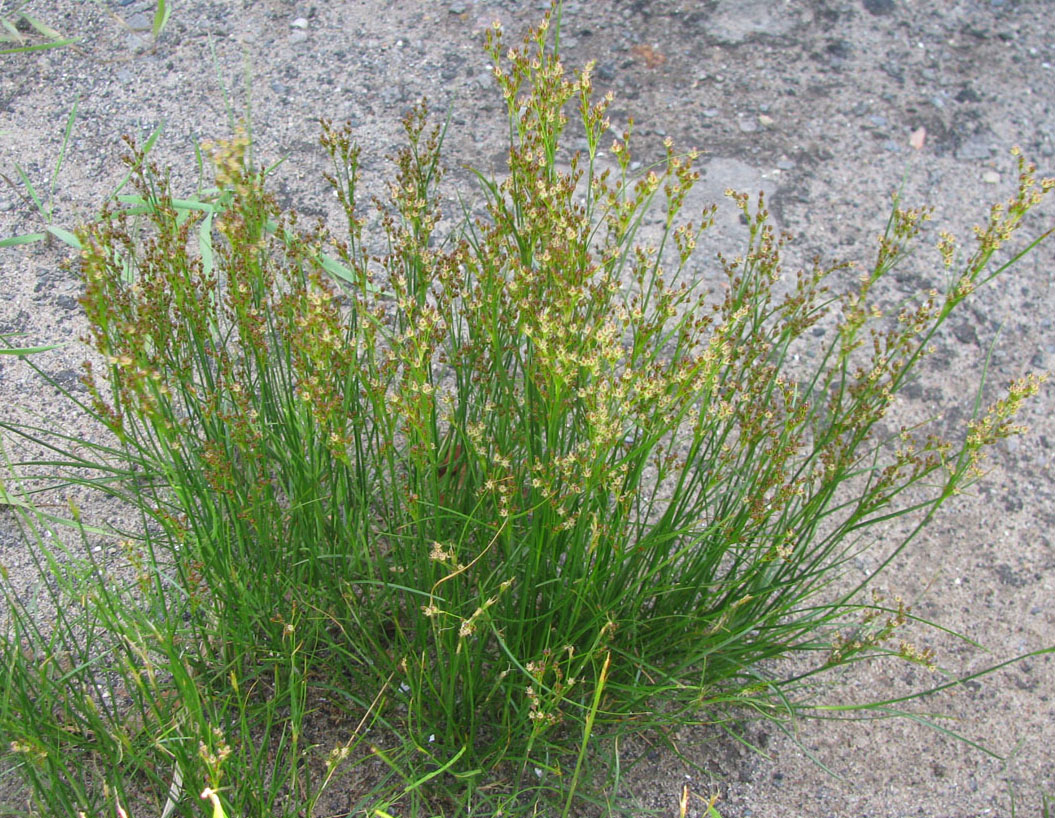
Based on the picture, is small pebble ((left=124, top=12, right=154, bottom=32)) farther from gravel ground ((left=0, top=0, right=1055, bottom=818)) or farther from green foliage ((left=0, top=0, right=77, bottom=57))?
green foliage ((left=0, top=0, right=77, bottom=57))

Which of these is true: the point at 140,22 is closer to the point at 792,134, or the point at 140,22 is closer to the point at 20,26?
the point at 20,26

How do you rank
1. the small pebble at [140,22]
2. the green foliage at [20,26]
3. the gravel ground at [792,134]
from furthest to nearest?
the small pebble at [140,22] < the green foliage at [20,26] < the gravel ground at [792,134]

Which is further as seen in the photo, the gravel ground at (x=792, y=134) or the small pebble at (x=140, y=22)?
the small pebble at (x=140, y=22)

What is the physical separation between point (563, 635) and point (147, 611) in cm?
105

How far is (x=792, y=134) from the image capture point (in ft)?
13.6

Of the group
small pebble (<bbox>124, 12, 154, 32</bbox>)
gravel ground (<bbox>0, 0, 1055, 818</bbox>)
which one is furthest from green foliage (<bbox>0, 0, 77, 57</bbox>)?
small pebble (<bbox>124, 12, 154, 32</bbox>)

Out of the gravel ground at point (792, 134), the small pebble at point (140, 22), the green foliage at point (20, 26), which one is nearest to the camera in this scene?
the gravel ground at point (792, 134)

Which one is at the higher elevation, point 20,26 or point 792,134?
point 20,26

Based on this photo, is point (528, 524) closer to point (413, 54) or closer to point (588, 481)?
point (588, 481)

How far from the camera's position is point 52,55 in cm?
409

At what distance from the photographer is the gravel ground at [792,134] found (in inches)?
105

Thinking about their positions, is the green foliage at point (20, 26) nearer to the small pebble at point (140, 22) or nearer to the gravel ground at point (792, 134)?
the gravel ground at point (792, 134)

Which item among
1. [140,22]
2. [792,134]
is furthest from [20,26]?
[792,134]

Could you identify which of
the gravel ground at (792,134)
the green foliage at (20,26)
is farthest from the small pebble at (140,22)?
the green foliage at (20,26)
